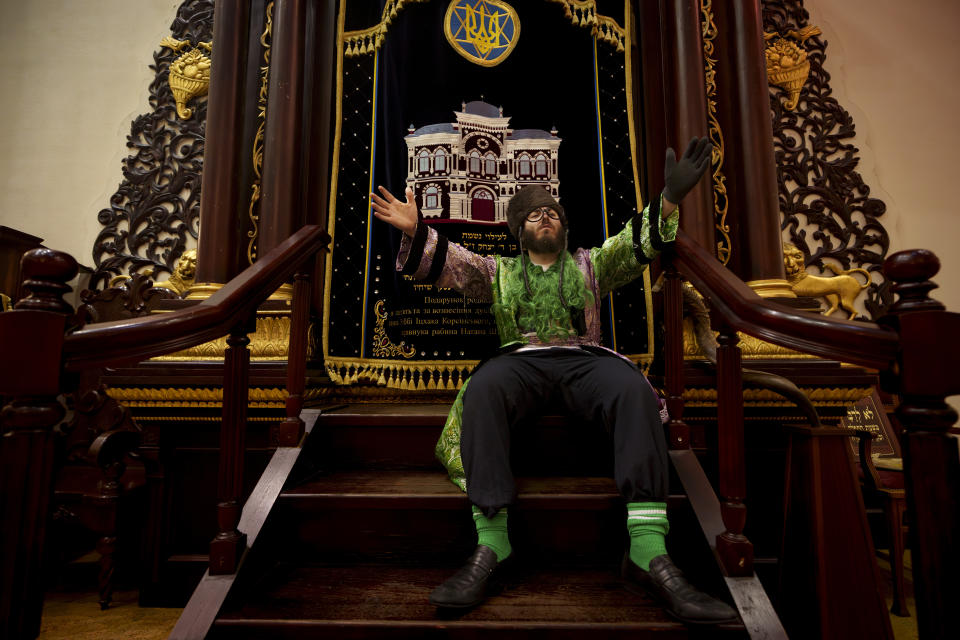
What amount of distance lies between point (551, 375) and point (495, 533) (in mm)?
560

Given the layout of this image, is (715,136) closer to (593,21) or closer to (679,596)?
(593,21)

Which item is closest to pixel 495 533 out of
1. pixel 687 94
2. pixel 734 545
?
pixel 734 545

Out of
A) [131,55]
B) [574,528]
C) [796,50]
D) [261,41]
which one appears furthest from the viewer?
[131,55]

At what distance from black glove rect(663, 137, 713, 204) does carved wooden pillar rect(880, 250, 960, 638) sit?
0.78 m

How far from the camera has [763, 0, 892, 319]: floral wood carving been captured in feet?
9.66

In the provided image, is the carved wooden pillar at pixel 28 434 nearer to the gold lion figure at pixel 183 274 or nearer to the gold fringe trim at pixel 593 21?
the gold lion figure at pixel 183 274

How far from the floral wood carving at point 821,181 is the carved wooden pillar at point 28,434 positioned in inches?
129

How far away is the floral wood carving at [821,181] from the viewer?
295 cm

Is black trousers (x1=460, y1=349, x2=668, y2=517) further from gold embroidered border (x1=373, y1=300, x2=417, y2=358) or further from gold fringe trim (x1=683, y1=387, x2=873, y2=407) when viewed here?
gold embroidered border (x1=373, y1=300, x2=417, y2=358)

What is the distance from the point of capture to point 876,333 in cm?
105

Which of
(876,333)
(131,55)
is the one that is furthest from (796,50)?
(131,55)

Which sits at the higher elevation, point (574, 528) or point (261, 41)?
point (261, 41)

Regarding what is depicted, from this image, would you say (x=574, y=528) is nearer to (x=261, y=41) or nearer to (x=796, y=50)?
(x=261, y=41)

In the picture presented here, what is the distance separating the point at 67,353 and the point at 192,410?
1.18 metres
